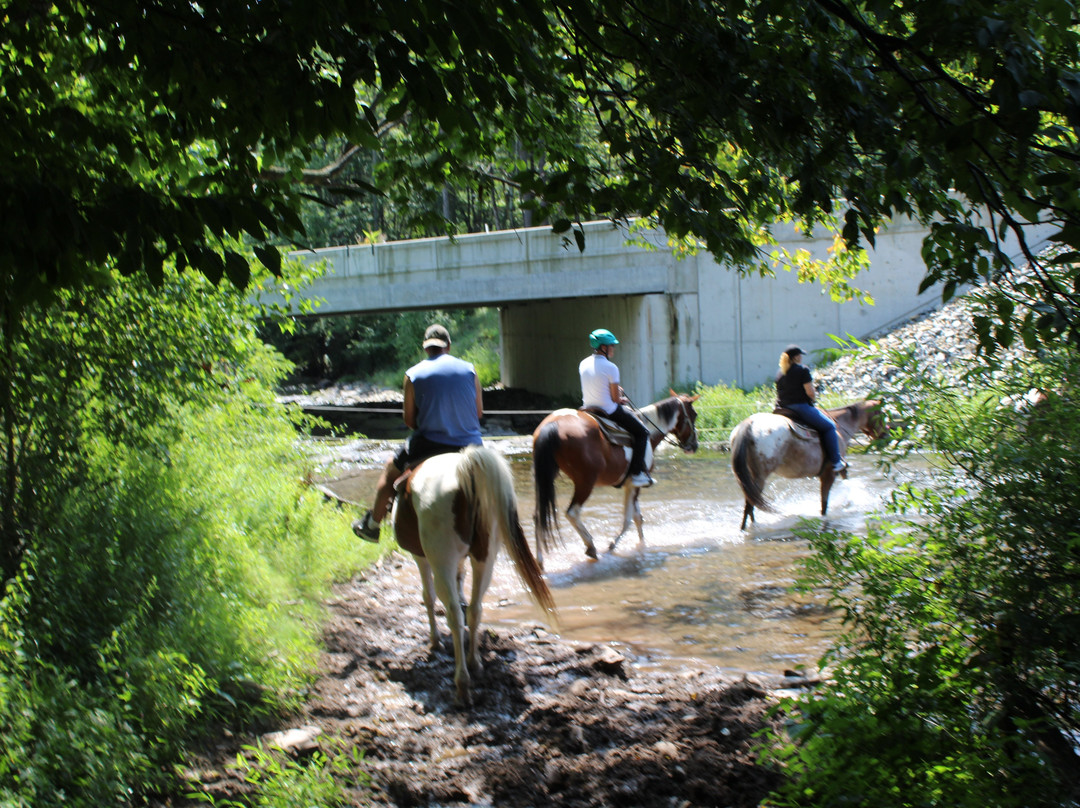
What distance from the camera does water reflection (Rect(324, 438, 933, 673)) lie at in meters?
6.96

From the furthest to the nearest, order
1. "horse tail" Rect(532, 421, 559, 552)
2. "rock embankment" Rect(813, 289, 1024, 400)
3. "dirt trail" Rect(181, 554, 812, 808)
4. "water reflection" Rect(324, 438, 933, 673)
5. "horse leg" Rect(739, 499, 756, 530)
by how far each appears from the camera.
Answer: "rock embankment" Rect(813, 289, 1024, 400) < "horse leg" Rect(739, 499, 756, 530) < "horse tail" Rect(532, 421, 559, 552) < "water reflection" Rect(324, 438, 933, 673) < "dirt trail" Rect(181, 554, 812, 808)

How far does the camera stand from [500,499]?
19.2 ft

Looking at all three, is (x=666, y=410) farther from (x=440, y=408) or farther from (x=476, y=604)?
(x=476, y=604)

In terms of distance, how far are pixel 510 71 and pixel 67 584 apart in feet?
12.2

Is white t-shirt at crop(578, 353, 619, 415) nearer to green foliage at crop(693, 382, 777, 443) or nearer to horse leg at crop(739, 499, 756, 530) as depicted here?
horse leg at crop(739, 499, 756, 530)

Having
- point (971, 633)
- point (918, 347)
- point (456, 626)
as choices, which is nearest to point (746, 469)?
point (456, 626)

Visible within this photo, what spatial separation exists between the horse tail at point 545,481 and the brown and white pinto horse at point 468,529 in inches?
132

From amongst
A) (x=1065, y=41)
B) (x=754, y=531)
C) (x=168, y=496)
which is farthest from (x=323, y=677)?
(x=754, y=531)

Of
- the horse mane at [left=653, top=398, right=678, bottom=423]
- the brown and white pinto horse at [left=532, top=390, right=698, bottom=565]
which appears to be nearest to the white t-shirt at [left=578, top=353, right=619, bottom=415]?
the brown and white pinto horse at [left=532, top=390, right=698, bottom=565]

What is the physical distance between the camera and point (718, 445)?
17922 millimetres

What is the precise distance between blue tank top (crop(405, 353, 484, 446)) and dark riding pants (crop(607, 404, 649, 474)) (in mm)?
4388

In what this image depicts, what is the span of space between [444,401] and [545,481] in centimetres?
344

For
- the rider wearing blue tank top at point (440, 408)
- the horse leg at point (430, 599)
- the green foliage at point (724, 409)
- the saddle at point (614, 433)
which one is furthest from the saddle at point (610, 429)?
the green foliage at point (724, 409)

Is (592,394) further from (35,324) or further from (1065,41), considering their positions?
(1065,41)
